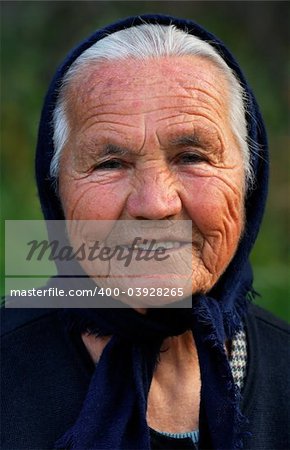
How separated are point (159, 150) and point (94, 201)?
10.4 inches

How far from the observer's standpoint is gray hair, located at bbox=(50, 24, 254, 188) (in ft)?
7.54

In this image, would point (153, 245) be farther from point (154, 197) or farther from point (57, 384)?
point (57, 384)

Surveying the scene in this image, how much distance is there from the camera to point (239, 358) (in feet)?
8.23

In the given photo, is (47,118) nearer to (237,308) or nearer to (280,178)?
(237,308)

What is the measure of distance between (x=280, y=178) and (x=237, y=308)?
4541 mm

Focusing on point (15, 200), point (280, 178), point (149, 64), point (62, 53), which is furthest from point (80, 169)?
point (62, 53)

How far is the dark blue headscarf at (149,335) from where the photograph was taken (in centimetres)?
224

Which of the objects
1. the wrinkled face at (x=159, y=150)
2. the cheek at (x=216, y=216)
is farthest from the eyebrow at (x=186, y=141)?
the cheek at (x=216, y=216)

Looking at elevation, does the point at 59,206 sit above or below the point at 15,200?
above

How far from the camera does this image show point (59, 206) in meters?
2.57

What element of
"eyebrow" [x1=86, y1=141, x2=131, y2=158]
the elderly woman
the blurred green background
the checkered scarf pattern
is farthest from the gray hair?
the blurred green background

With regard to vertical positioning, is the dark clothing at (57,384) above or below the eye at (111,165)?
below

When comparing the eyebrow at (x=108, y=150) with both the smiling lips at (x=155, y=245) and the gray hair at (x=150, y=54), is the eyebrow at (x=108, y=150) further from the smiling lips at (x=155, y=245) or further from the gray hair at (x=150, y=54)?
the smiling lips at (x=155, y=245)

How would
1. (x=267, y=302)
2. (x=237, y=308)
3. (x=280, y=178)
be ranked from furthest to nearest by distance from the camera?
(x=280, y=178)
(x=267, y=302)
(x=237, y=308)
